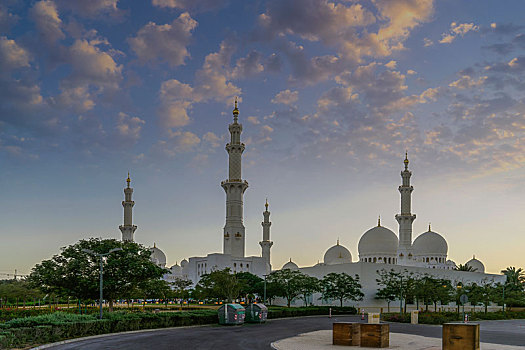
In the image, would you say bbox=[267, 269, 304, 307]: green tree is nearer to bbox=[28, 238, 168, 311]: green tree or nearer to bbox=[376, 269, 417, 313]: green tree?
bbox=[376, 269, 417, 313]: green tree

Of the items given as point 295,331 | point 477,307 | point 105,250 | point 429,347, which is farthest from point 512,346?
point 477,307

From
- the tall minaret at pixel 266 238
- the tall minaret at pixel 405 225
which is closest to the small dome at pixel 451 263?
the tall minaret at pixel 405 225

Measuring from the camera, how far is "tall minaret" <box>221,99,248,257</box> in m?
83.1

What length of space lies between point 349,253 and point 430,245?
49.5 feet

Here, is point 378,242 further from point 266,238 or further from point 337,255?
point 266,238

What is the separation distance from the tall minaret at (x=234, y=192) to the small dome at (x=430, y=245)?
3575 cm

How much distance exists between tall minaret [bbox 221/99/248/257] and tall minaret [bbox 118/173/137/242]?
1971cm

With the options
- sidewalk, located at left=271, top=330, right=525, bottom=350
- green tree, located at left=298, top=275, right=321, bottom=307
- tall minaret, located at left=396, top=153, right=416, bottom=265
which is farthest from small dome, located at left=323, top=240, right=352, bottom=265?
sidewalk, located at left=271, top=330, right=525, bottom=350

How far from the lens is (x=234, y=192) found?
273ft

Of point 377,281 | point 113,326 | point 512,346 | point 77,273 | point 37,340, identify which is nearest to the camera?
point 37,340

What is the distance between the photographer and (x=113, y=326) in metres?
31.8

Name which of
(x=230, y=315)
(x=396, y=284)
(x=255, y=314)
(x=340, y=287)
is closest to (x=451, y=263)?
(x=396, y=284)

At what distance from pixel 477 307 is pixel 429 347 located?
213 feet

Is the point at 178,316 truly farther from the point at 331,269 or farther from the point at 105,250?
the point at 331,269
